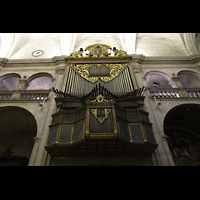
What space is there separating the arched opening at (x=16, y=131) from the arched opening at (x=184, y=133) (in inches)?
294

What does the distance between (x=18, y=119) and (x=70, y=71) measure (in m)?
3.79

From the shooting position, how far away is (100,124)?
17.2 ft

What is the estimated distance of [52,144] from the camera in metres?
5.30

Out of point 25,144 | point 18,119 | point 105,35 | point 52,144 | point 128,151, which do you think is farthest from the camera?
point 105,35

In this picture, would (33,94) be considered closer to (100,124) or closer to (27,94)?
(27,94)

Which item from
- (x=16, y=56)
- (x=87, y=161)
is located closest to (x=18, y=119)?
(x=87, y=161)

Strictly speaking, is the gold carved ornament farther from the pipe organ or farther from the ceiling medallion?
the ceiling medallion

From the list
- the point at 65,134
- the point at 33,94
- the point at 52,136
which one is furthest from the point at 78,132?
the point at 33,94

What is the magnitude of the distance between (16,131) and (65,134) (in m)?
5.38

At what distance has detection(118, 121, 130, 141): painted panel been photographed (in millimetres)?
5174

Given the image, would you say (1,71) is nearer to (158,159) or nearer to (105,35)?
(105,35)

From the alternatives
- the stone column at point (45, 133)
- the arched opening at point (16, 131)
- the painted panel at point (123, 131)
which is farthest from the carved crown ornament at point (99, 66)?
the arched opening at point (16, 131)

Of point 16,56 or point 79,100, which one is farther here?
point 16,56

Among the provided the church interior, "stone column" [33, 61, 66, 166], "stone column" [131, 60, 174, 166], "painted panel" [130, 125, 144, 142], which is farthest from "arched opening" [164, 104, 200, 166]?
"stone column" [33, 61, 66, 166]
